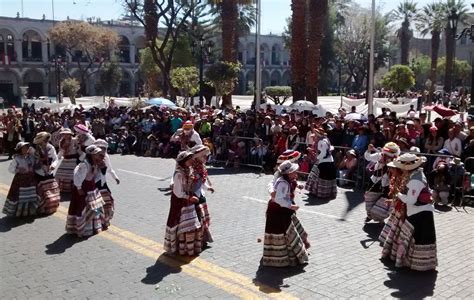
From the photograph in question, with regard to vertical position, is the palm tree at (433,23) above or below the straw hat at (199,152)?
above

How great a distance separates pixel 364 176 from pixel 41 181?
7.49 meters

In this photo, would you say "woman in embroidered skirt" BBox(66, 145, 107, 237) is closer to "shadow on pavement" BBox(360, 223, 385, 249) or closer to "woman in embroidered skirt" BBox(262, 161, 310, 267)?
"woman in embroidered skirt" BBox(262, 161, 310, 267)

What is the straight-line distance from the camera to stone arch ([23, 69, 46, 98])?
63594 mm

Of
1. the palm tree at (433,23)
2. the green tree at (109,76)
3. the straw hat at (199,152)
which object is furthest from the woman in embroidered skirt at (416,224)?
the green tree at (109,76)

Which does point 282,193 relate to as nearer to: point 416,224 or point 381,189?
point 416,224

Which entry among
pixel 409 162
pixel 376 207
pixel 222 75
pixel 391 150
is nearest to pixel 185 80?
pixel 222 75

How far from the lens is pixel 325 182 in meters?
11.8

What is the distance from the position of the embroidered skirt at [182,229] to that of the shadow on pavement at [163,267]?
0.42 feet

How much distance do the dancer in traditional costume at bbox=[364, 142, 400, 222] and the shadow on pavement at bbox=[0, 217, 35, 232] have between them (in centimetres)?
639

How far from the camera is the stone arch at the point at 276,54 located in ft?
277

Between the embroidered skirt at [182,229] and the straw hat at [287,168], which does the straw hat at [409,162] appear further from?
the embroidered skirt at [182,229]

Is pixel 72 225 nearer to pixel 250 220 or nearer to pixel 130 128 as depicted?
pixel 250 220

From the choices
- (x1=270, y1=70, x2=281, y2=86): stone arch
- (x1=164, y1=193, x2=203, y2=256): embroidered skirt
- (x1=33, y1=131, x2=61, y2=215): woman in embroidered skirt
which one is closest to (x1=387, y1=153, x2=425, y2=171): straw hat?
(x1=164, y1=193, x2=203, y2=256): embroidered skirt

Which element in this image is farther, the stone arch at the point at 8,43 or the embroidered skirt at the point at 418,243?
the stone arch at the point at 8,43
